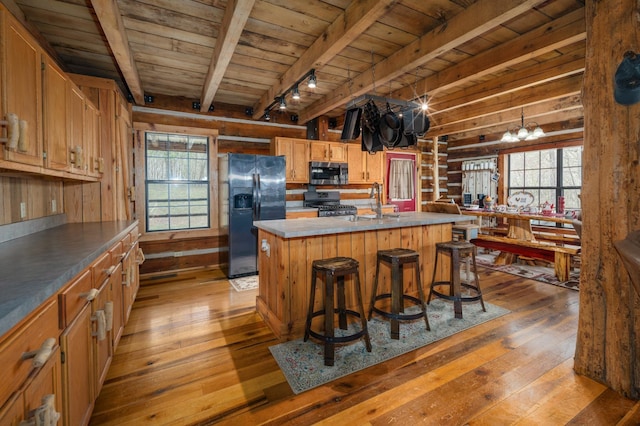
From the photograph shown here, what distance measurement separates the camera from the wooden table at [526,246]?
4.15 metres

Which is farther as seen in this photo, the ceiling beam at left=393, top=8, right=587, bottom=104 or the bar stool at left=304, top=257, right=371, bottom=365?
the ceiling beam at left=393, top=8, right=587, bottom=104

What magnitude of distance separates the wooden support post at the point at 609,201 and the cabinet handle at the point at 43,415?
2.91 m

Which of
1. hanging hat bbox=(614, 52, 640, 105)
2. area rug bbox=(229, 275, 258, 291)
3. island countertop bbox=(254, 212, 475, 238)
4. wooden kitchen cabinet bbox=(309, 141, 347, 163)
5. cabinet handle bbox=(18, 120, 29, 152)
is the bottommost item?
area rug bbox=(229, 275, 258, 291)

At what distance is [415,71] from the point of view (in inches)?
150

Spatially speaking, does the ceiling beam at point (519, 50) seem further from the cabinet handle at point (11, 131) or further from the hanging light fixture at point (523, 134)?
the cabinet handle at point (11, 131)

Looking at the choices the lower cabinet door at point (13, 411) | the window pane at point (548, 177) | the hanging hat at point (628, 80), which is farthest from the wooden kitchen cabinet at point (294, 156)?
the window pane at point (548, 177)

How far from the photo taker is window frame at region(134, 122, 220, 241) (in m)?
4.36

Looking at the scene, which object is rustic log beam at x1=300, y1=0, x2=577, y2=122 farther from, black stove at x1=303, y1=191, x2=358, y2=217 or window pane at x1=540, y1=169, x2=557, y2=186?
window pane at x1=540, y1=169, x2=557, y2=186

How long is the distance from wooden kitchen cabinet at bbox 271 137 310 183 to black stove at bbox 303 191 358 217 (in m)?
0.39

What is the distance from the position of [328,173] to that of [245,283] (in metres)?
2.50

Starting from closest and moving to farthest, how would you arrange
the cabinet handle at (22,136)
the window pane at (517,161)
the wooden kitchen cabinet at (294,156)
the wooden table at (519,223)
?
the cabinet handle at (22,136) → the wooden table at (519,223) → the wooden kitchen cabinet at (294,156) → the window pane at (517,161)

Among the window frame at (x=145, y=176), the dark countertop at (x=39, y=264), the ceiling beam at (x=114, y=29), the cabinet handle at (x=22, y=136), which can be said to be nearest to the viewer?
the dark countertop at (x=39, y=264)

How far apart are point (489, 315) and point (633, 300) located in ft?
4.22

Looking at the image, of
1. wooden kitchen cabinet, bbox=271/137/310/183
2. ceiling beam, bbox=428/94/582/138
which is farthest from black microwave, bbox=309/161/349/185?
ceiling beam, bbox=428/94/582/138
